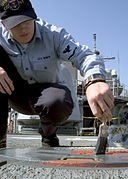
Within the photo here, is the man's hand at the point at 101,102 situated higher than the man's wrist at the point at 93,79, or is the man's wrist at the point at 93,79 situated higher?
the man's wrist at the point at 93,79

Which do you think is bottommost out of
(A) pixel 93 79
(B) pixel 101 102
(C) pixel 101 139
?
(C) pixel 101 139

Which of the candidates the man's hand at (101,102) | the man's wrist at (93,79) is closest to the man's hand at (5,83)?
the man's wrist at (93,79)

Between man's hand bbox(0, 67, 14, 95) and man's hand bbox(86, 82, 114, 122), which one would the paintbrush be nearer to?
man's hand bbox(86, 82, 114, 122)

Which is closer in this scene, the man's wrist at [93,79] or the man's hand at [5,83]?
the man's wrist at [93,79]

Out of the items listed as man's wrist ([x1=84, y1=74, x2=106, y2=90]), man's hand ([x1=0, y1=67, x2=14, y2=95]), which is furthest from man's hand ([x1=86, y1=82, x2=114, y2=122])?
man's hand ([x1=0, y1=67, x2=14, y2=95])

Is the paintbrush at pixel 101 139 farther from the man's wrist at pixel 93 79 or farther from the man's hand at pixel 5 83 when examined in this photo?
the man's hand at pixel 5 83

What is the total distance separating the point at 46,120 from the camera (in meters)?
1.94

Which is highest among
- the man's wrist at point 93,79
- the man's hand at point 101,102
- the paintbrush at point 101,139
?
the man's wrist at point 93,79

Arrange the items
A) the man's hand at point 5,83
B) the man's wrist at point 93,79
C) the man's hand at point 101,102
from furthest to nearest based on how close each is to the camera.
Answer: the man's hand at point 5,83
the man's wrist at point 93,79
the man's hand at point 101,102

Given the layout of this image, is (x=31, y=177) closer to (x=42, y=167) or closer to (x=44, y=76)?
(x=42, y=167)

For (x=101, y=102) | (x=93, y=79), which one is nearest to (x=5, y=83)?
(x=93, y=79)

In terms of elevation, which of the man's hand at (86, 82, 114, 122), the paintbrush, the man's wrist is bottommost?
the paintbrush

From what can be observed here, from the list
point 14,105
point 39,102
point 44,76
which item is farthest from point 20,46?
point 14,105

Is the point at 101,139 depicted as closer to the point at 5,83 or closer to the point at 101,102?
the point at 101,102
